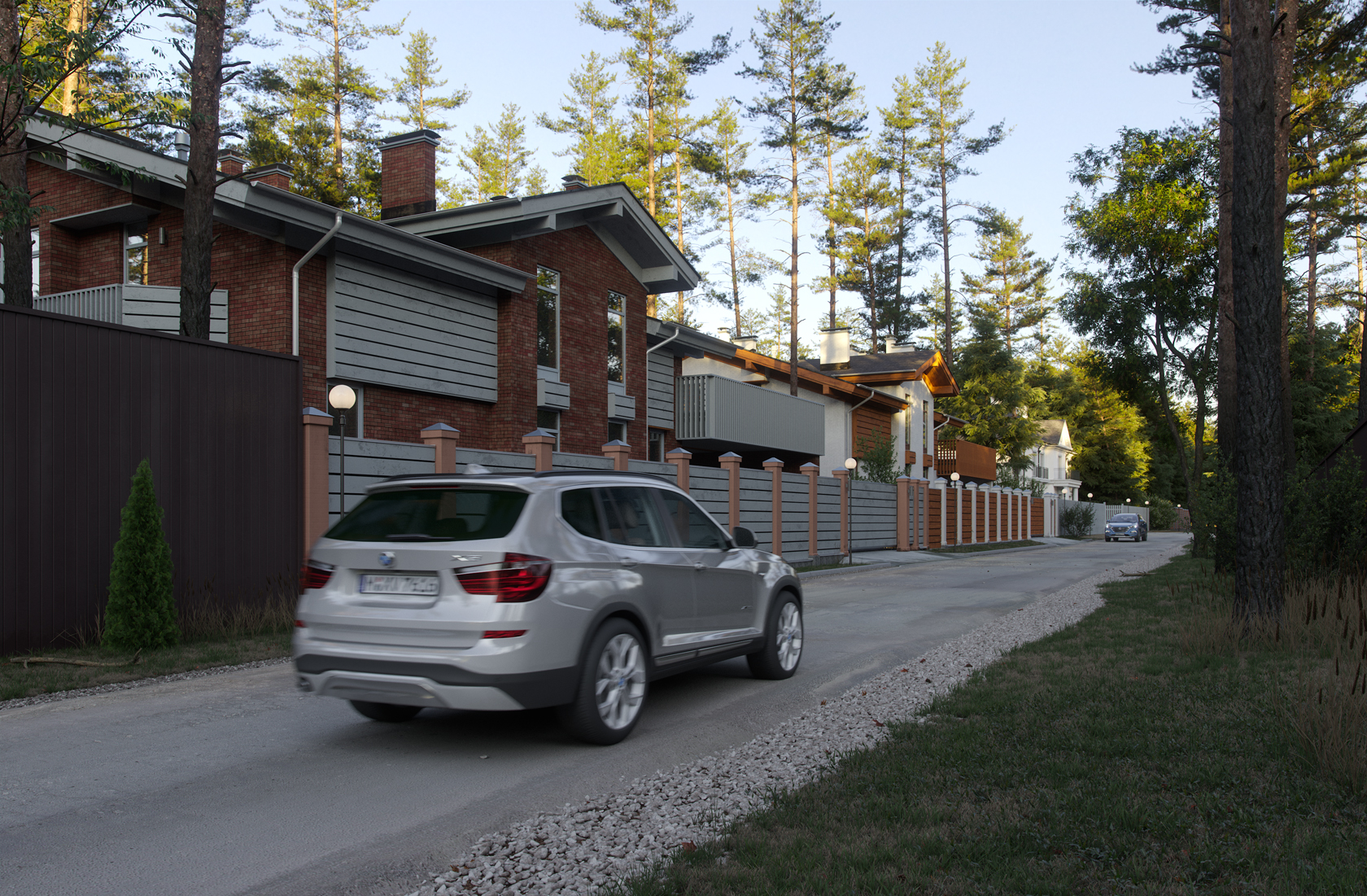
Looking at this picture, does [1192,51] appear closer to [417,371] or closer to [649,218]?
[649,218]

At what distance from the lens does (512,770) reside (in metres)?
5.51

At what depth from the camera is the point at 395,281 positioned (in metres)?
17.3

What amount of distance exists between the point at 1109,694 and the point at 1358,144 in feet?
104

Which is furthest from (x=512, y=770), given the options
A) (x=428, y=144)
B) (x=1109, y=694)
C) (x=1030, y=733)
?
(x=428, y=144)

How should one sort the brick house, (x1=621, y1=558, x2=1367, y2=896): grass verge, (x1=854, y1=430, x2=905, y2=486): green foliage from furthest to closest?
(x1=854, y1=430, x2=905, y2=486): green foliage < the brick house < (x1=621, y1=558, x2=1367, y2=896): grass verge

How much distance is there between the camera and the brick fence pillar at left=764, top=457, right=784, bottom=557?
22.1 m

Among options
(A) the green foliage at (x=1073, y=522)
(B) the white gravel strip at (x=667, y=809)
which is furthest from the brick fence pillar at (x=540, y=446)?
(A) the green foliage at (x=1073, y=522)

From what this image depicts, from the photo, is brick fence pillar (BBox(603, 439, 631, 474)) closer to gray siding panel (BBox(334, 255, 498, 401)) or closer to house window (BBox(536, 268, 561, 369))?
gray siding panel (BBox(334, 255, 498, 401))

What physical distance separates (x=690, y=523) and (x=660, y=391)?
60.6 feet

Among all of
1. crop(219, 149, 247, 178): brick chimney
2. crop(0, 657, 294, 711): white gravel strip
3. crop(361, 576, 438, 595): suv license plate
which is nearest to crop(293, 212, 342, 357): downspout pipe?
crop(219, 149, 247, 178): brick chimney

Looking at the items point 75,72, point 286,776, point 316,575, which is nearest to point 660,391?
point 75,72

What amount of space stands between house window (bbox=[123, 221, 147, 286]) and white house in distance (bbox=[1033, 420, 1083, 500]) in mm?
69104

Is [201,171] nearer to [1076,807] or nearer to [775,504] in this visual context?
[1076,807]

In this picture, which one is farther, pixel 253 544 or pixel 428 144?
pixel 428 144
